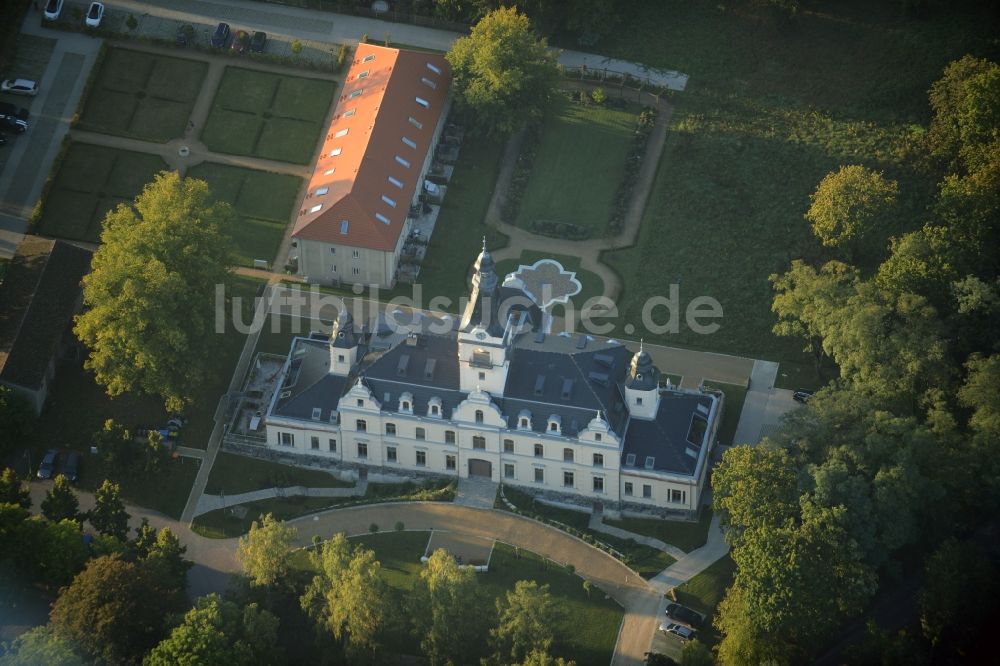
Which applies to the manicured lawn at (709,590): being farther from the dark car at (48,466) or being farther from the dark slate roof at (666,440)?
the dark car at (48,466)

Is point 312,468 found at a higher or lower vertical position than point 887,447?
lower

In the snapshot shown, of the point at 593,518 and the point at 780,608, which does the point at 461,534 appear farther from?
the point at 780,608

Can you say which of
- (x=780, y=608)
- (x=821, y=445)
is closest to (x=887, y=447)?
(x=821, y=445)

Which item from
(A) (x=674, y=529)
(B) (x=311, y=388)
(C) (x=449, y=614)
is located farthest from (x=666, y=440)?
(B) (x=311, y=388)

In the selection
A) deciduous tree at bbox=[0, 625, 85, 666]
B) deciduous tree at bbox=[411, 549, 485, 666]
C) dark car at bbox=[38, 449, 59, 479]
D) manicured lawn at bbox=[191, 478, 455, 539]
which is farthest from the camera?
dark car at bbox=[38, 449, 59, 479]

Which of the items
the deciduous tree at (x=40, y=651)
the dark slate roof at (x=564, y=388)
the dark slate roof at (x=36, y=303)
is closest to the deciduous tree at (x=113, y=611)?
the deciduous tree at (x=40, y=651)

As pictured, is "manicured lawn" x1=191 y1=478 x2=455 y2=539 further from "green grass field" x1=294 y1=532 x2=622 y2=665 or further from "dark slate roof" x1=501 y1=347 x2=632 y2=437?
"dark slate roof" x1=501 y1=347 x2=632 y2=437

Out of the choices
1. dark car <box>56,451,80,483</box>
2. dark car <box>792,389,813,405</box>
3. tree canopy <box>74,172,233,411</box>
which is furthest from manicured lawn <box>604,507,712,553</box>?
dark car <box>56,451,80,483</box>
